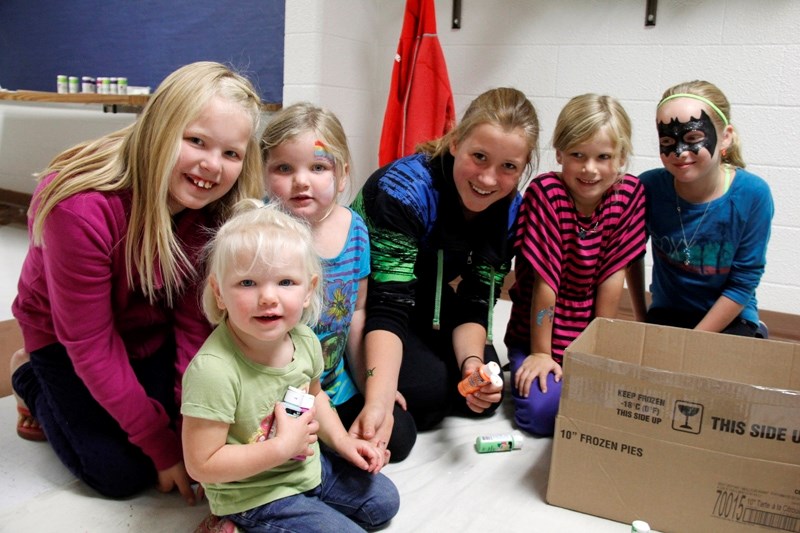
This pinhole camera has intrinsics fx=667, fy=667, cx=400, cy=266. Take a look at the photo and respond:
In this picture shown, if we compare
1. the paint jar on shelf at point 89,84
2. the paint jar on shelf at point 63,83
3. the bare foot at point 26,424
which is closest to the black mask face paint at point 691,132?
the bare foot at point 26,424

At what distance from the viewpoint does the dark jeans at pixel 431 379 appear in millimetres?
1528

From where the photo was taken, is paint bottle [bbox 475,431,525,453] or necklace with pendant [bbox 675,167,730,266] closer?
paint bottle [bbox 475,431,525,453]

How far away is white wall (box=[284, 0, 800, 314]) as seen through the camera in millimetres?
2205

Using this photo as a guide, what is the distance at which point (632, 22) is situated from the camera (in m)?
2.38

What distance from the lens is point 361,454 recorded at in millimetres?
1213

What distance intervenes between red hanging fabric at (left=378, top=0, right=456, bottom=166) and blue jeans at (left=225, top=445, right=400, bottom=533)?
5.25ft

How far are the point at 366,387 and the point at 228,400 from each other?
426mm

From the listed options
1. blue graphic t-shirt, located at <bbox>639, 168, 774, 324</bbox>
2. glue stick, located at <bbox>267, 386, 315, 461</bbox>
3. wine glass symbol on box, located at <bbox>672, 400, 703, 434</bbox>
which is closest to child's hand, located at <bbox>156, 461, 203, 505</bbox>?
glue stick, located at <bbox>267, 386, 315, 461</bbox>

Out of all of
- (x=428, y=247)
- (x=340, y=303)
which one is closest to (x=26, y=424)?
(x=340, y=303)

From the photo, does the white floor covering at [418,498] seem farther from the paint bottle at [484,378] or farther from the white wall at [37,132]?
the white wall at [37,132]

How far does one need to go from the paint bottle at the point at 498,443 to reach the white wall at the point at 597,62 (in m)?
1.37

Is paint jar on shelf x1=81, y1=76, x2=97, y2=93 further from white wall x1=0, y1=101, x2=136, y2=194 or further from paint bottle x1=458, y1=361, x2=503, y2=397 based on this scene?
paint bottle x1=458, y1=361, x2=503, y2=397

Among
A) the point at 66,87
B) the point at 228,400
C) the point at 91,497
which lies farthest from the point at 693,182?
the point at 66,87

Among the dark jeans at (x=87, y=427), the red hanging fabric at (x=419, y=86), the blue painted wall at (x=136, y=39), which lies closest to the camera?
the dark jeans at (x=87, y=427)
